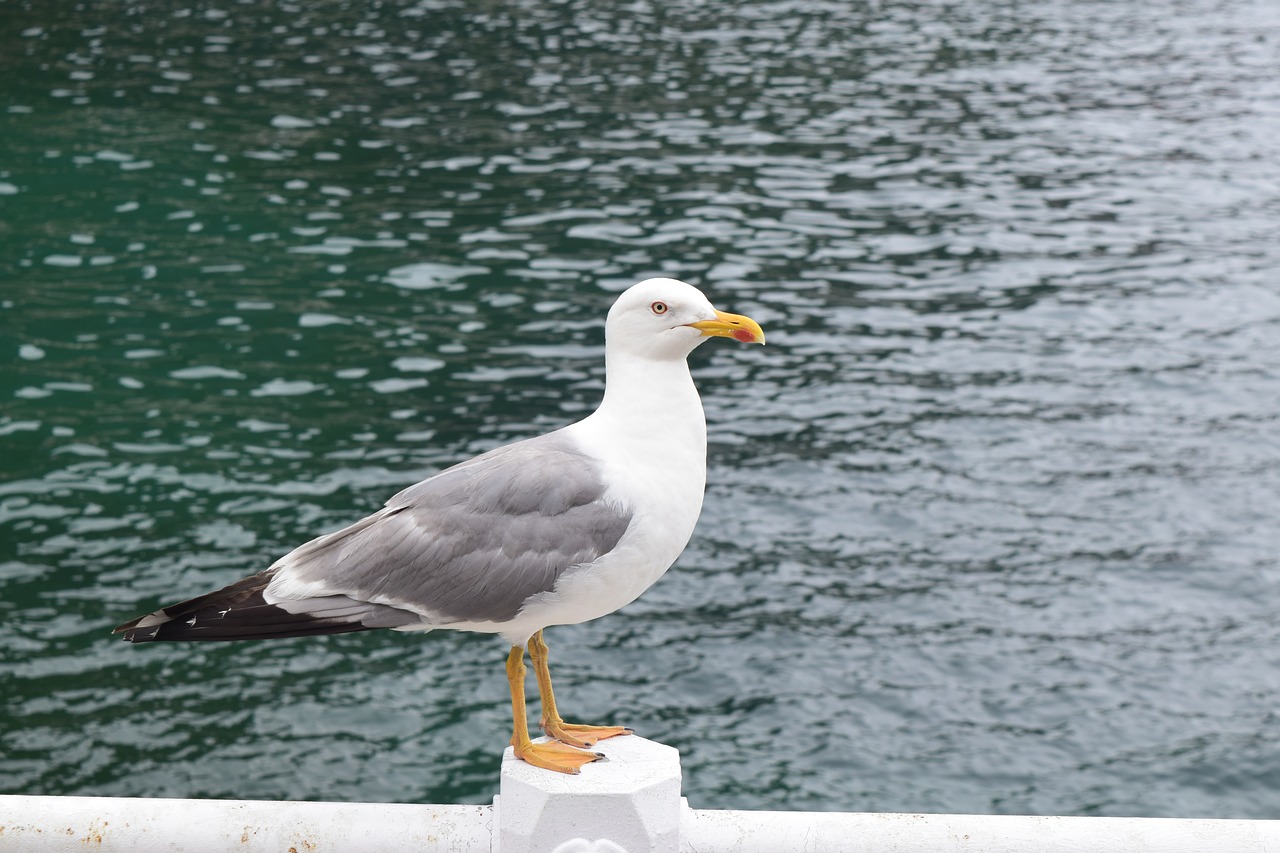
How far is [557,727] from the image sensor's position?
4.56 meters

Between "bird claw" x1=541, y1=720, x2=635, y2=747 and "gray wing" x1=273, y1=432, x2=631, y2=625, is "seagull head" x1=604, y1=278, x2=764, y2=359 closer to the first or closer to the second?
"gray wing" x1=273, y1=432, x2=631, y2=625

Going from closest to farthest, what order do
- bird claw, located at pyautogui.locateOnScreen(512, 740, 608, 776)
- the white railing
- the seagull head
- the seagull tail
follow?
the white railing < bird claw, located at pyautogui.locateOnScreen(512, 740, 608, 776) < the seagull tail < the seagull head

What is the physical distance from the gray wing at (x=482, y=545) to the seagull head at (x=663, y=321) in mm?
379

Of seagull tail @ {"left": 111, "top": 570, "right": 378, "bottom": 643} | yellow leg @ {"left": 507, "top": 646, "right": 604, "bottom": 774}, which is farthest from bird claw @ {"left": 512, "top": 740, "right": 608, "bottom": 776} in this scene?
seagull tail @ {"left": 111, "top": 570, "right": 378, "bottom": 643}

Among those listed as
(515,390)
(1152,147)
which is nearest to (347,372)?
(515,390)

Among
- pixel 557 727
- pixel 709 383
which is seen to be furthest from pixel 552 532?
pixel 709 383

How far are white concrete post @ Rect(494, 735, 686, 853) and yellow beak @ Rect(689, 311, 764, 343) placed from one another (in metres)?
1.29

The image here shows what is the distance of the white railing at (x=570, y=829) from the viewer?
3.74m

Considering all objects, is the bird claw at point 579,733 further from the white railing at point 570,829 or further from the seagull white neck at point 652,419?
the seagull white neck at point 652,419

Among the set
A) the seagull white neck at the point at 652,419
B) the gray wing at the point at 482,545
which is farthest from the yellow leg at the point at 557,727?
the seagull white neck at the point at 652,419

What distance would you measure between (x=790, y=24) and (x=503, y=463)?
85.7 feet

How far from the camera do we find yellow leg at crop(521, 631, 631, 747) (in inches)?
→ 175

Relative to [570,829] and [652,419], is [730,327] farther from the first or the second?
[570,829]

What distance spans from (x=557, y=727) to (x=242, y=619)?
0.99m
